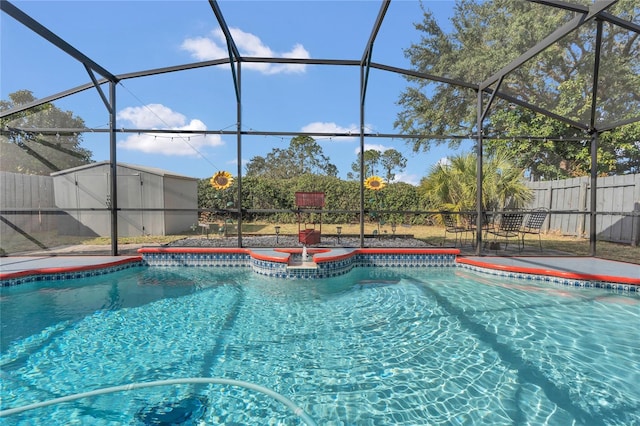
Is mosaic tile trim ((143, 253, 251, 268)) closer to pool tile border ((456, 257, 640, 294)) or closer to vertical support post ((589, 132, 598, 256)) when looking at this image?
pool tile border ((456, 257, 640, 294))

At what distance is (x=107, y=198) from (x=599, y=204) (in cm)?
1384

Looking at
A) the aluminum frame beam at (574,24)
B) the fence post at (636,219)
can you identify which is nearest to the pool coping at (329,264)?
the fence post at (636,219)

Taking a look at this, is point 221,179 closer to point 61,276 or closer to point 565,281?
point 61,276

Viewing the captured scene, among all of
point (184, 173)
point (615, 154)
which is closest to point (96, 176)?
point (184, 173)

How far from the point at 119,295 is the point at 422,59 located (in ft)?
46.5

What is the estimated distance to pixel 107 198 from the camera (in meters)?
8.96

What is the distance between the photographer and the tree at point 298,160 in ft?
83.4

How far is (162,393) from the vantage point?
226cm

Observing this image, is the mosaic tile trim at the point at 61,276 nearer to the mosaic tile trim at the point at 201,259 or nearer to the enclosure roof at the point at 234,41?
the mosaic tile trim at the point at 201,259

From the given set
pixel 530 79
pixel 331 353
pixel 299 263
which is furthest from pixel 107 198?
pixel 530 79

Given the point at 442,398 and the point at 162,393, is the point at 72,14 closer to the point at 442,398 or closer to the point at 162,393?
the point at 162,393

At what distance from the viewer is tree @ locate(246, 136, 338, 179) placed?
25422mm

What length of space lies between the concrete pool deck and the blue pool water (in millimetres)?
274

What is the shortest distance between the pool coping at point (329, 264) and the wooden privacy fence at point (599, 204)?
1752 mm
